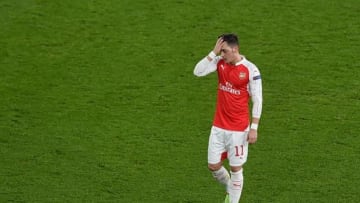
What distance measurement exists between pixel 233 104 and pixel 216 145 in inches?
26.7

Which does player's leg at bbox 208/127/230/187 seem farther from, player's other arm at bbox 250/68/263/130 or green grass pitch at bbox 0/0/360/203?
green grass pitch at bbox 0/0/360/203

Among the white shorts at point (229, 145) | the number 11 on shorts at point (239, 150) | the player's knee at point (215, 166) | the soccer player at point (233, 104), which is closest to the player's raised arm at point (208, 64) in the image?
the soccer player at point (233, 104)

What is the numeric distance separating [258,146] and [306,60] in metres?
3.60

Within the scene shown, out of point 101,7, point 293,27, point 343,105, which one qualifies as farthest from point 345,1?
point 101,7

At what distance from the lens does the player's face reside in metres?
12.3

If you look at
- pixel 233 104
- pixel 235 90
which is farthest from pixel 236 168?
pixel 235 90

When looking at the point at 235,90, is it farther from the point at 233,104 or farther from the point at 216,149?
the point at 216,149

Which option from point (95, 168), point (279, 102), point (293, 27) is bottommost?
point (95, 168)

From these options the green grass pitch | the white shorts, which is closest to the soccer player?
the white shorts

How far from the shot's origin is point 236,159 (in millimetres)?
12836

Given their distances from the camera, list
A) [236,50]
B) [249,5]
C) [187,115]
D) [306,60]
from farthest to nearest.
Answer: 1. [249,5]
2. [306,60]
3. [187,115]
4. [236,50]

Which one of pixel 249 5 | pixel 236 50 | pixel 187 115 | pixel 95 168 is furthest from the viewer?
pixel 249 5

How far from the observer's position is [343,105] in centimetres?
1689

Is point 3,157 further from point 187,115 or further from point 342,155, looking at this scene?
point 342,155
